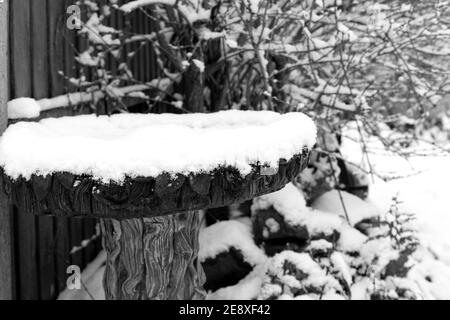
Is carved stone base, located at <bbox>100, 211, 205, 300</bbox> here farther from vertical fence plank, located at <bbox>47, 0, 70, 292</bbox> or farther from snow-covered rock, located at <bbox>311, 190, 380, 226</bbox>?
snow-covered rock, located at <bbox>311, 190, 380, 226</bbox>

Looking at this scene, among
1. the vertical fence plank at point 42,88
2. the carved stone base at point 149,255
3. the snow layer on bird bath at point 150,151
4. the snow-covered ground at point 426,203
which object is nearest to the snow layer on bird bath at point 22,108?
the vertical fence plank at point 42,88

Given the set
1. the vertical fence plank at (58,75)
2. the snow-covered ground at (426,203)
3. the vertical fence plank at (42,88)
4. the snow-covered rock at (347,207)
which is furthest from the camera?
the snow-covered rock at (347,207)

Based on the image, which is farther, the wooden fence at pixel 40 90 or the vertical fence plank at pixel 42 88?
the vertical fence plank at pixel 42 88

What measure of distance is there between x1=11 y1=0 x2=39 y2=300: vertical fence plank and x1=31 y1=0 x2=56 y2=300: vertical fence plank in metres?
0.05

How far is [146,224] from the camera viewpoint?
1962 millimetres

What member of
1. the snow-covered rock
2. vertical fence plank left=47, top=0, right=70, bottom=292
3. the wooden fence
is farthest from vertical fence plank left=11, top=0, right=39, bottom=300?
the snow-covered rock

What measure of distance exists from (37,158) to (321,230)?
2116 mm

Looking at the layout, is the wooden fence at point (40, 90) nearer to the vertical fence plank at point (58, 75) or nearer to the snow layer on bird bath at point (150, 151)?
the vertical fence plank at point (58, 75)

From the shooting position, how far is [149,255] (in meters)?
1.99

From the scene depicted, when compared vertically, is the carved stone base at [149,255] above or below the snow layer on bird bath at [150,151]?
below

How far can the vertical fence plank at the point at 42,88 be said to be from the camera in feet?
7.96

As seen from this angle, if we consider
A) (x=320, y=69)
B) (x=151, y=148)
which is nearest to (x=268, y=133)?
(x=151, y=148)

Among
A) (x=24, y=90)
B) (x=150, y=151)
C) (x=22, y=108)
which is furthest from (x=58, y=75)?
(x=150, y=151)

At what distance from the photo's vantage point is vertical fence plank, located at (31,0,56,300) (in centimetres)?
243
